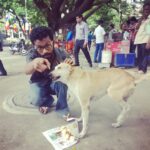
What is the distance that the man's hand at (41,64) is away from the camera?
4541mm

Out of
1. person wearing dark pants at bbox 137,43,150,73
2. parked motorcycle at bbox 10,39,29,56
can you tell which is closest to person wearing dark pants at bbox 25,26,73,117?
person wearing dark pants at bbox 137,43,150,73

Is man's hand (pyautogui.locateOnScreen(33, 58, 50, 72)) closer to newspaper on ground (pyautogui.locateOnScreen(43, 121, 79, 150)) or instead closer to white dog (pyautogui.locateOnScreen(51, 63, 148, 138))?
white dog (pyautogui.locateOnScreen(51, 63, 148, 138))

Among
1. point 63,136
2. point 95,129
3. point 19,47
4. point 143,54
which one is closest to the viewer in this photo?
point 63,136

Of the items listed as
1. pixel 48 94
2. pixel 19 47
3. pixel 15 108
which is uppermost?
pixel 48 94

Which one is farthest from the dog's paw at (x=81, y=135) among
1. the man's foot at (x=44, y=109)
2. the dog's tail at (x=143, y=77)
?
the man's foot at (x=44, y=109)

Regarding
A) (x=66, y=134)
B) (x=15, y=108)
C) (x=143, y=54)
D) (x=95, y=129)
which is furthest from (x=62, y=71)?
(x=143, y=54)

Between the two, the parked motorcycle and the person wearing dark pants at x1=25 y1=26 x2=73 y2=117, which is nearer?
the person wearing dark pants at x1=25 y1=26 x2=73 y2=117

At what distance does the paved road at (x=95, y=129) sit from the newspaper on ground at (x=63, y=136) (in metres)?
0.08

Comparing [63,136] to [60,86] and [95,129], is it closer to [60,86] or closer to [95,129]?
[95,129]

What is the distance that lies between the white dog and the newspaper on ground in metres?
0.13

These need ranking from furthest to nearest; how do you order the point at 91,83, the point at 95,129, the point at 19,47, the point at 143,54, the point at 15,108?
1. the point at 19,47
2. the point at 143,54
3. the point at 15,108
4. the point at 95,129
5. the point at 91,83

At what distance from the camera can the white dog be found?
4398 mm

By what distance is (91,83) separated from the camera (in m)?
4.48

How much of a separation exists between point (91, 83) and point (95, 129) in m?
0.67
